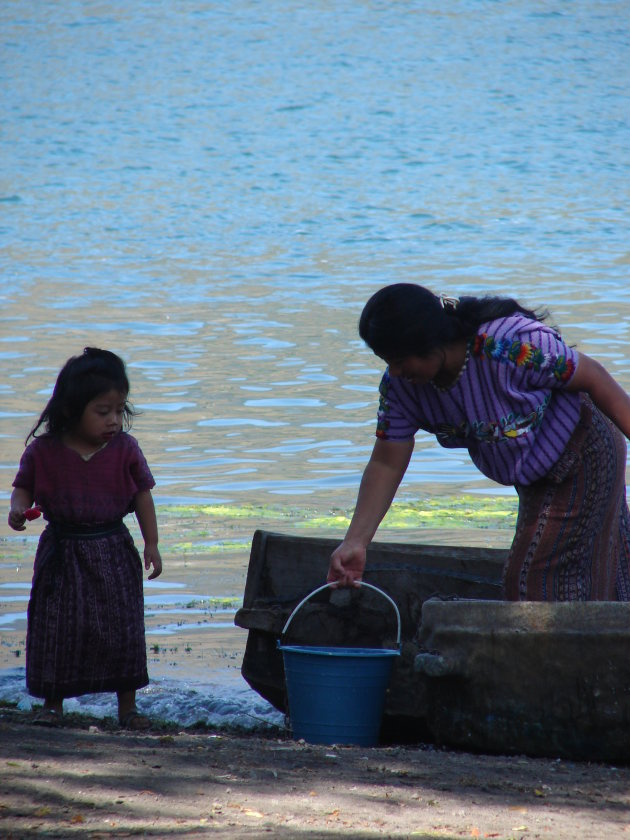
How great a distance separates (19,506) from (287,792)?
5.54ft

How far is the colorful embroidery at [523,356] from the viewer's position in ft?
12.1

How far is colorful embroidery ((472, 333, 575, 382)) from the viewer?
3674 mm

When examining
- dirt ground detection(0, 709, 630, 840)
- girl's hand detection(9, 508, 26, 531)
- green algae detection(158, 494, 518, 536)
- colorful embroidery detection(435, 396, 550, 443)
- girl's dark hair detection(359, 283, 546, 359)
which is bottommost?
dirt ground detection(0, 709, 630, 840)

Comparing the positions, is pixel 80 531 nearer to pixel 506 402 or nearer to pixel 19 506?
pixel 19 506

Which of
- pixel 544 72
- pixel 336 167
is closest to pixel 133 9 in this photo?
pixel 336 167

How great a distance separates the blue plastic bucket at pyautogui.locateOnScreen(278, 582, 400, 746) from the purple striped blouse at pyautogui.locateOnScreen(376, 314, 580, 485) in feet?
2.02

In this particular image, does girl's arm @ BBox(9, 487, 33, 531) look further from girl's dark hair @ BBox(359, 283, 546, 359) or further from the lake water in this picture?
girl's dark hair @ BBox(359, 283, 546, 359)

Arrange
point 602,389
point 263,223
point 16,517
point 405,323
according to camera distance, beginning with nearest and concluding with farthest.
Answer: point 405,323
point 602,389
point 16,517
point 263,223

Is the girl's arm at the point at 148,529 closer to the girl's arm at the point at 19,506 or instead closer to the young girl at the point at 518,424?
the girl's arm at the point at 19,506

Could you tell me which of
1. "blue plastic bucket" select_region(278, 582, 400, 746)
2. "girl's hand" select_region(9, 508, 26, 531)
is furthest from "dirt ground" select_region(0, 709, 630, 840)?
"girl's hand" select_region(9, 508, 26, 531)

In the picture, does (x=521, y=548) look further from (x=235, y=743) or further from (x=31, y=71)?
(x=31, y=71)

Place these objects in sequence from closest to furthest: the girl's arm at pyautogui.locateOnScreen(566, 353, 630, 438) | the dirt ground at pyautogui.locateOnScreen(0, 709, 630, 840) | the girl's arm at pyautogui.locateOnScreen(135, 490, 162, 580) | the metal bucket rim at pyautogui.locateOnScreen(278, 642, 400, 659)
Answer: the dirt ground at pyautogui.locateOnScreen(0, 709, 630, 840)
the girl's arm at pyautogui.locateOnScreen(566, 353, 630, 438)
the metal bucket rim at pyautogui.locateOnScreen(278, 642, 400, 659)
the girl's arm at pyautogui.locateOnScreen(135, 490, 162, 580)

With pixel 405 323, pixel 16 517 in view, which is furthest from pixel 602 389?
pixel 16 517

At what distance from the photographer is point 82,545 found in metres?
4.30
